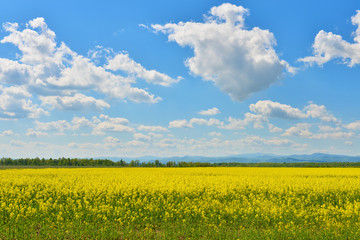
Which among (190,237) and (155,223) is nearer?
(190,237)

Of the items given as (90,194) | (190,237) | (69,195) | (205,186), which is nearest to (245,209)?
(190,237)

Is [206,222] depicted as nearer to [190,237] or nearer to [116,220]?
[190,237]

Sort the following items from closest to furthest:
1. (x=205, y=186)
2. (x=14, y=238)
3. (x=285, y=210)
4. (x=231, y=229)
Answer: (x=14, y=238) < (x=231, y=229) < (x=285, y=210) < (x=205, y=186)

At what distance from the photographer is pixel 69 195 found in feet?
63.0

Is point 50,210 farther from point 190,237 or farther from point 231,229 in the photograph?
point 231,229

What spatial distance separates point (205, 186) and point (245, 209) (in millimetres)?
6752

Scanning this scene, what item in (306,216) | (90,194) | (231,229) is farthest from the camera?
(90,194)

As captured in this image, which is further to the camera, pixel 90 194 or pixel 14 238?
pixel 90 194

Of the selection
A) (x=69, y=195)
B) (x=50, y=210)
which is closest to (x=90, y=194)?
(x=69, y=195)

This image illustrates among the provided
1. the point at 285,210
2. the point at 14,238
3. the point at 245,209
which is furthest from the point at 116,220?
the point at 285,210

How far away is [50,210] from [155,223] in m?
6.06

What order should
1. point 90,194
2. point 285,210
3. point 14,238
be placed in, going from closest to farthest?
point 14,238 → point 285,210 → point 90,194

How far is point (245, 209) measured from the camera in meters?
15.2

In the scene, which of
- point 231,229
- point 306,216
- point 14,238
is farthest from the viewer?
point 306,216
